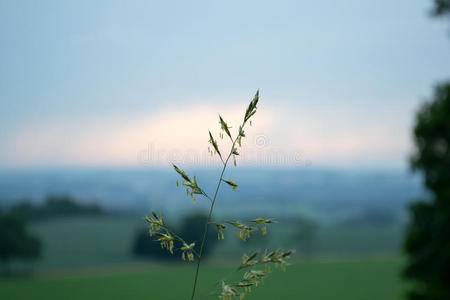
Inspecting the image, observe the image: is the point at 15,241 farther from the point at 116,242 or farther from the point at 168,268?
the point at 168,268

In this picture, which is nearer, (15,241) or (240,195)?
(240,195)

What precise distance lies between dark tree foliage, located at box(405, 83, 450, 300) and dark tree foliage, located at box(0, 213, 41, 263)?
1161 inches

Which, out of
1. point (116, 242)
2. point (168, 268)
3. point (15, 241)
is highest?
point (15, 241)

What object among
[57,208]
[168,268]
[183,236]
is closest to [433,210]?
[183,236]

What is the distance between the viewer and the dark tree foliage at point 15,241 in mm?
31875

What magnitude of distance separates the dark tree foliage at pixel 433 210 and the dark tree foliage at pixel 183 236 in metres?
16.9

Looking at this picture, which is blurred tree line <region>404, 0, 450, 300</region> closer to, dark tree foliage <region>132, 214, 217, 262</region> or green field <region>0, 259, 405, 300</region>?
green field <region>0, 259, 405, 300</region>

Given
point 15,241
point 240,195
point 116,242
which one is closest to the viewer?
point 240,195

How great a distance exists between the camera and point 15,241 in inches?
1271

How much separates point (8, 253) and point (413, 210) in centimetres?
3051

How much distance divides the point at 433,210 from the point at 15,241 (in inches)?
1200

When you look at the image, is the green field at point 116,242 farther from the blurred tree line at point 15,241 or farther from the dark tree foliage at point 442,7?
the dark tree foliage at point 442,7

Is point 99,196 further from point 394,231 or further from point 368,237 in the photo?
point 394,231

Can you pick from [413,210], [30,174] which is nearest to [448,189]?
[413,210]
